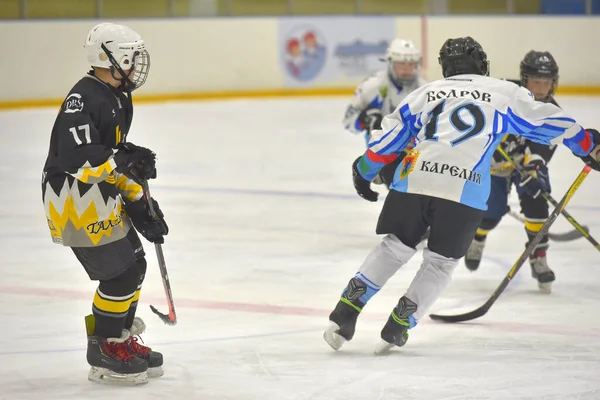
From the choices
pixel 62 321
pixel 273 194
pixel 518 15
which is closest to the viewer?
pixel 62 321

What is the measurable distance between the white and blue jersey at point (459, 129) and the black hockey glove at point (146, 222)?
76 cm

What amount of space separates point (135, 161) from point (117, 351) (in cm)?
60

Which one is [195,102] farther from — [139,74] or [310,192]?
[139,74]

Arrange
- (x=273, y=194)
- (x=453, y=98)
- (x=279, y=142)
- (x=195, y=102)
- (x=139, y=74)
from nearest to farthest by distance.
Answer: (x=139, y=74), (x=453, y=98), (x=273, y=194), (x=279, y=142), (x=195, y=102)

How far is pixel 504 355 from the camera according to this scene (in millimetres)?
3457

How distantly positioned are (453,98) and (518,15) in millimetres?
9850

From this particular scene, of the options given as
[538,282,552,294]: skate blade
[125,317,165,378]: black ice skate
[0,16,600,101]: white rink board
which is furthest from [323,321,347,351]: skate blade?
[0,16,600,101]: white rink board

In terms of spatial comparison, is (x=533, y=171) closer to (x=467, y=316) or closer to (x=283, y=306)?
(x=467, y=316)

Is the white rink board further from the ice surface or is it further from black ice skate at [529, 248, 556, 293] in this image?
black ice skate at [529, 248, 556, 293]

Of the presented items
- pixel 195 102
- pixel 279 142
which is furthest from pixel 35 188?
pixel 195 102

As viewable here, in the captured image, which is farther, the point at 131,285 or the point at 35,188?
the point at 35,188

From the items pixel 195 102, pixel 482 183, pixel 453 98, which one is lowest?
pixel 195 102

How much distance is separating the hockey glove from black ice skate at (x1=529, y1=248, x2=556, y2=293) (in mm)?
263

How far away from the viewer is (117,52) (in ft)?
9.96
